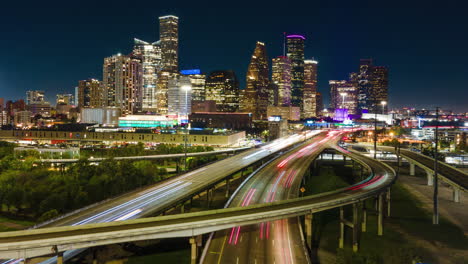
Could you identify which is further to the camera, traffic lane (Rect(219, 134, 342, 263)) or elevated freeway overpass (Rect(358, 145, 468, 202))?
elevated freeway overpass (Rect(358, 145, 468, 202))

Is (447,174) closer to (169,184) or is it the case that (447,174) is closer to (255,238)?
(255,238)

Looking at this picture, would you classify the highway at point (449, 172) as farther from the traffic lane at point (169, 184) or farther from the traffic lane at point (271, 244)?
the traffic lane at point (169, 184)

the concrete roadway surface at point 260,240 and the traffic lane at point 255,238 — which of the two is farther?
the traffic lane at point 255,238

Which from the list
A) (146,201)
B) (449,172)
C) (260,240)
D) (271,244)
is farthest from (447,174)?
(146,201)

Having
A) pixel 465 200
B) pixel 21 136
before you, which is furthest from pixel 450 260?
pixel 21 136

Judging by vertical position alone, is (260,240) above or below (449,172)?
below

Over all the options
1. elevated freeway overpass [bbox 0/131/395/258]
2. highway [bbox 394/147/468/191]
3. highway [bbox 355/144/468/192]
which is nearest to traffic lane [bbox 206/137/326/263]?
elevated freeway overpass [bbox 0/131/395/258]

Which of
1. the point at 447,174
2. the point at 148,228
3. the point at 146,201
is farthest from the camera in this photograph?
the point at 447,174

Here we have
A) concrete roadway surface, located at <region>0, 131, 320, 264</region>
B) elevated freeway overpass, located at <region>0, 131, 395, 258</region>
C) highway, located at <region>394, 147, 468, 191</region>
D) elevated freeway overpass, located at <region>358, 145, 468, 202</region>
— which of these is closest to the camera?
elevated freeway overpass, located at <region>0, 131, 395, 258</region>

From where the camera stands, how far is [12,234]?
91.5 feet

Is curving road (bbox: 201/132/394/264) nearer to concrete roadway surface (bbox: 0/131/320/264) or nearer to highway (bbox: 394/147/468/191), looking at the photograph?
concrete roadway surface (bbox: 0/131/320/264)

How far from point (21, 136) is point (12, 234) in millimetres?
158265

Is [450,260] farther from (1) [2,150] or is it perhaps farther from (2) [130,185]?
(1) [2,150]

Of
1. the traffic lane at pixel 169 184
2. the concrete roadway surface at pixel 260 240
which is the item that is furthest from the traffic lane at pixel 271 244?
the traffic lane at pixel 169 184
